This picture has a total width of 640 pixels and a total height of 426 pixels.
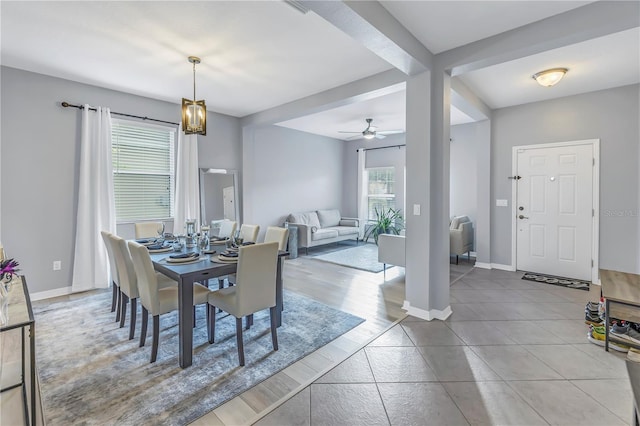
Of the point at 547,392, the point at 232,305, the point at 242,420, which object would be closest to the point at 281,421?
the point at 242,420

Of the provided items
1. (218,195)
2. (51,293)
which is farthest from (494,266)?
(51,293)

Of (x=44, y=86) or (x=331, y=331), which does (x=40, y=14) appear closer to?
(x=44, y=86)

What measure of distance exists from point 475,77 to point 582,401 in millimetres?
3361

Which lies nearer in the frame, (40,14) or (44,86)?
(40,14)

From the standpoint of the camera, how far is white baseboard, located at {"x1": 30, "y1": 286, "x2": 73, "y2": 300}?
12.1 ft

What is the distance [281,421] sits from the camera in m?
1.73

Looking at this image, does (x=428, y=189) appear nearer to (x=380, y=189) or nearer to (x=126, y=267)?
(x=126, y=267)

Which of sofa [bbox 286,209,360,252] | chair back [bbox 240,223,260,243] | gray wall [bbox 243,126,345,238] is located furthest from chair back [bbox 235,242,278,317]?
sofa [bbox 286,209,360,252]

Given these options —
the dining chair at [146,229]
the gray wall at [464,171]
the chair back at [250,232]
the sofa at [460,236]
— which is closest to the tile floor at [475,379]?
the chair back at [250,232]

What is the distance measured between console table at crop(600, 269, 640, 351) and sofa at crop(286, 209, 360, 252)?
4.53m

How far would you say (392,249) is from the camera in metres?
4.50

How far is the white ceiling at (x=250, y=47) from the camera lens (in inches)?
93.5

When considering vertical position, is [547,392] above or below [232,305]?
below

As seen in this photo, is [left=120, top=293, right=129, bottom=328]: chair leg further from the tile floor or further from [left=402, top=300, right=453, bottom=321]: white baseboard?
[left=402, top=300, right=453, bottom=321]: white baseboard
